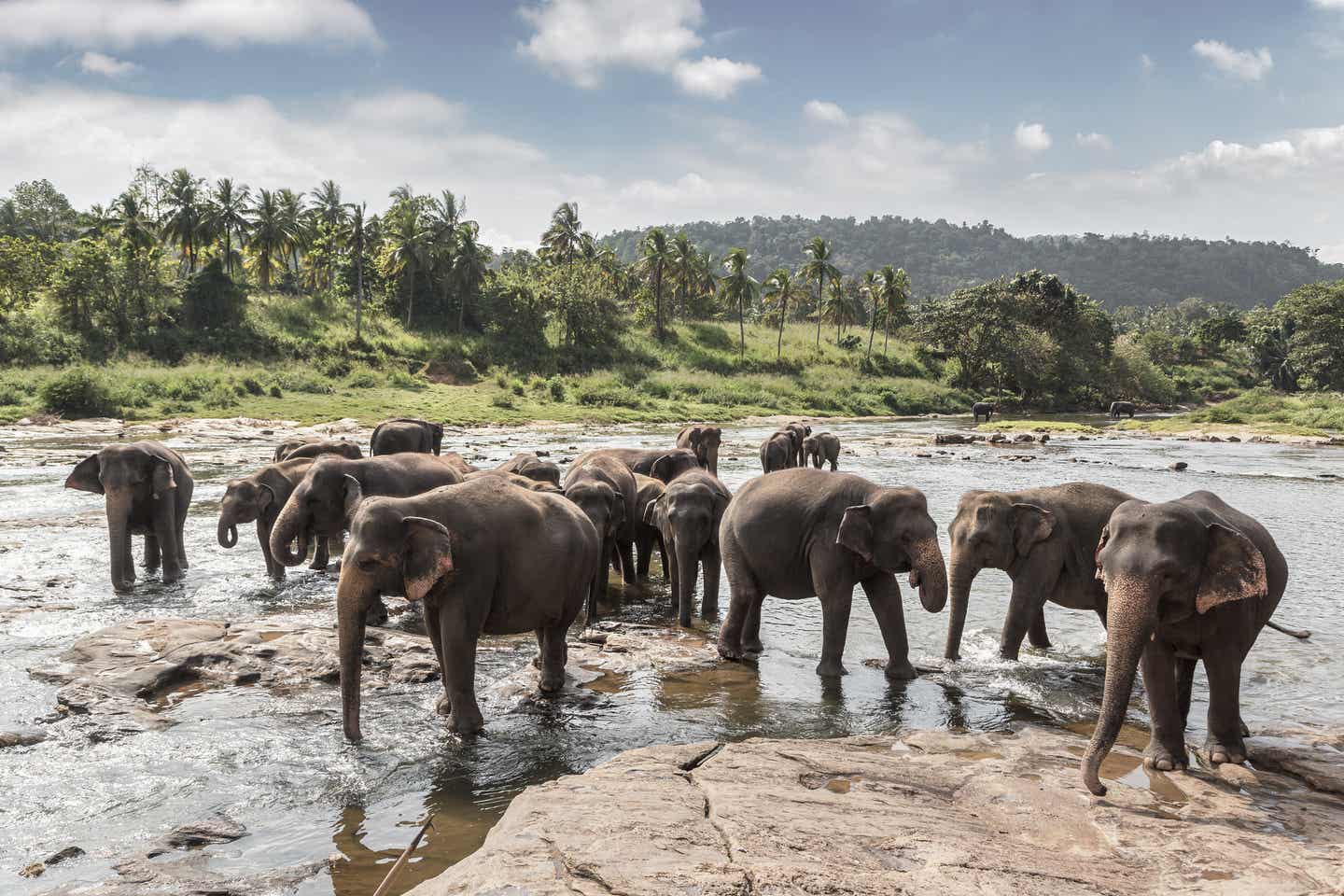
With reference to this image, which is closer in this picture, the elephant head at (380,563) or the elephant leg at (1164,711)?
the elephant leg at (1164,711)

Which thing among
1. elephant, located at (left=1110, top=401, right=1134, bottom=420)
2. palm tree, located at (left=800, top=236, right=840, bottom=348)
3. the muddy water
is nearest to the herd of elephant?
the muddy water

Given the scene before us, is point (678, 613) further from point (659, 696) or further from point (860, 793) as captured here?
point (860, 793)

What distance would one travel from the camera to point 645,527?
1318 centimetres

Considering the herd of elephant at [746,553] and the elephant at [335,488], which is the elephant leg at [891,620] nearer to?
the herd of elephant at [746,553]

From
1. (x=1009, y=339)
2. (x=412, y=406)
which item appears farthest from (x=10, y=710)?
(x=1009, y=339)

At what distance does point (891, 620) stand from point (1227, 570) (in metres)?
3.33

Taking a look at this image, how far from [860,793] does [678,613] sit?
226 inches

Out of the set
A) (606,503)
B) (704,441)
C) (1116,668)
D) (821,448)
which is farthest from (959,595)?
(821,448)

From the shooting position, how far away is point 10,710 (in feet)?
24.4

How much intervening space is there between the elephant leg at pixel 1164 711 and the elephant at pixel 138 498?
11780 millimetres

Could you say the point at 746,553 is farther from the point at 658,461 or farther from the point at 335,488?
the point at 658,461

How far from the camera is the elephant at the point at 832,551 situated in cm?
816

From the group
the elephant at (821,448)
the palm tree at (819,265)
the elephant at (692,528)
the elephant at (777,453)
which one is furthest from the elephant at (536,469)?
the palm tree at (819,265)

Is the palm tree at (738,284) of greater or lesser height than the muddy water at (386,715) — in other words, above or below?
above
